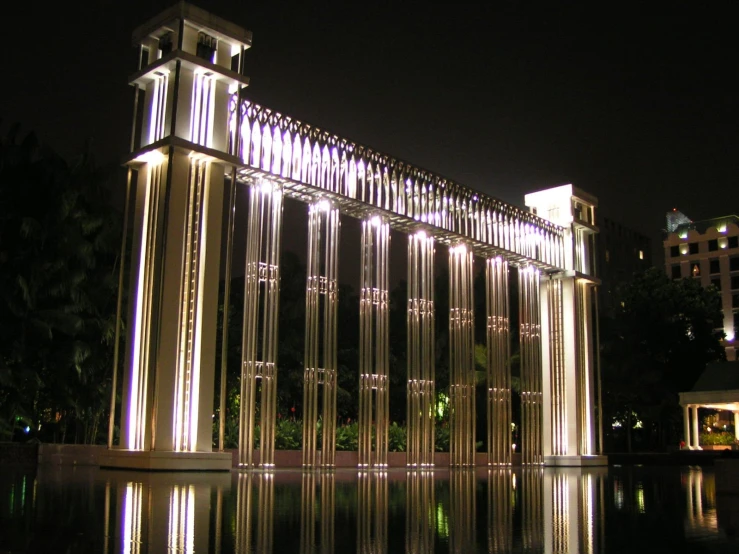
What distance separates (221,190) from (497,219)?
8476 mm

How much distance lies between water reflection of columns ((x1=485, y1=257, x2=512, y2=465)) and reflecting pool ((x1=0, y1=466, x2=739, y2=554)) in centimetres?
982

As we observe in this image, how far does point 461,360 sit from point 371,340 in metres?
3.09

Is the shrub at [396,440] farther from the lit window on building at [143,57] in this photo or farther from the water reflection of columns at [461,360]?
the lit window on building at [143,57]

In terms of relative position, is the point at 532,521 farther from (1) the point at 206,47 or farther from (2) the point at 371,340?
(2) the point at 371,340

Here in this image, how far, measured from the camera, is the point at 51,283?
1477 centimetres

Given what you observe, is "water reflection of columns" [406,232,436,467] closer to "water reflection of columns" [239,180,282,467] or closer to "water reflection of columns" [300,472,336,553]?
"water reflection of columns" [239,180,282,467]

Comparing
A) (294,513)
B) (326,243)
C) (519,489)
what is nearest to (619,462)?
(326,243)

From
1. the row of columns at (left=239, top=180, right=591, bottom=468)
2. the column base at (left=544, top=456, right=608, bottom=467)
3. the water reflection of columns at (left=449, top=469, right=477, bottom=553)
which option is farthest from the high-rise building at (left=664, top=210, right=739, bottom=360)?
the water reflection of columns at (left=449, top=469, right=477, bottom=553)

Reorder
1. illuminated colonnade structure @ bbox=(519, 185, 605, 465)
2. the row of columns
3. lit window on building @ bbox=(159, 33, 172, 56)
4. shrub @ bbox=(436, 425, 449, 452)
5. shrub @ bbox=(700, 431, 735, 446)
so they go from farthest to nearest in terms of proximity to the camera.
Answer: shrub @ bbox=(700, 431, 735, 446)
illuminated colonnade structure @ bbox=(519, 185, 605, 465)
shrub @ bbox=(436, 425, 449, 452)
the row of columns
lit window on building @ bbox=(159, 33, 172, 56)

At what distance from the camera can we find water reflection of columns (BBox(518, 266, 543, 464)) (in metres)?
19.2

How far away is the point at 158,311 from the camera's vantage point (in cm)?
1083

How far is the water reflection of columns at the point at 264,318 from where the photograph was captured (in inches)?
496

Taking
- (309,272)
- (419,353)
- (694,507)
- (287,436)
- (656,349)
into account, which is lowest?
(694,507)

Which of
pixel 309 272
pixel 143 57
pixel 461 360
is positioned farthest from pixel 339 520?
pixel 461 360
